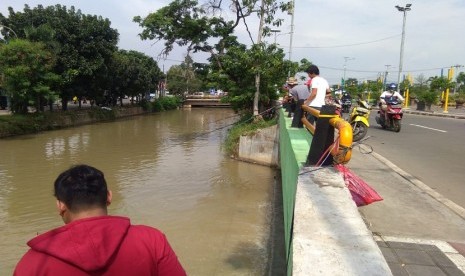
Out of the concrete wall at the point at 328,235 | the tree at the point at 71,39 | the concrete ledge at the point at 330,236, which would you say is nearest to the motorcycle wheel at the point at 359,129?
the concrete wall at the point at 328,235

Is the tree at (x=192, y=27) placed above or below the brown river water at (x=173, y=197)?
above

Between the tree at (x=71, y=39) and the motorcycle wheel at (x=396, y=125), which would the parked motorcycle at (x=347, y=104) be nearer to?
the motorcycle wheel at (x=396, y=125)

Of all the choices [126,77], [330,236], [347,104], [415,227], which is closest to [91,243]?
[330,236]

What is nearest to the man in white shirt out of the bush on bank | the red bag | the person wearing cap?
the person wearing cap

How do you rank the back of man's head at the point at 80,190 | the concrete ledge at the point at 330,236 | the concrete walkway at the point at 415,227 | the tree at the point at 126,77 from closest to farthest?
the back of man's head at the point at 80,190 < the concrete ledge at the point at 330,236 < the concrete walkway at the point at 415,227 < the tree at the point at 126,77

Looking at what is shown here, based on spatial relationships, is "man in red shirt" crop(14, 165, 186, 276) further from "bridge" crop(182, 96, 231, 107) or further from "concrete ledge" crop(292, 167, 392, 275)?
"bridge" crop(182, 96, 231, 107)

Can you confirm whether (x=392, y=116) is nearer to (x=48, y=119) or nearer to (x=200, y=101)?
(x=48, y=119)

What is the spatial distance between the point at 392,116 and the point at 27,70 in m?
15.5

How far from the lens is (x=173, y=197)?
388 inches

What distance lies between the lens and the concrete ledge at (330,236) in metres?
2.36

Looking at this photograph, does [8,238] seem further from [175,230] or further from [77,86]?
[77,86]

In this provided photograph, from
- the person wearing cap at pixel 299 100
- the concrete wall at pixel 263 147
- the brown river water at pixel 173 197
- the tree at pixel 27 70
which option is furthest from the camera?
the tree at pixel 27 70

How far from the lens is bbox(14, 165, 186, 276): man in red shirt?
1.53 m

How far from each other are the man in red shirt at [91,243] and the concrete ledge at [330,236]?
3.16 feet
